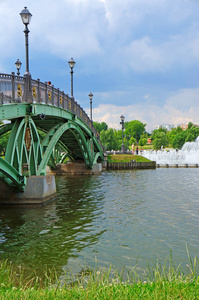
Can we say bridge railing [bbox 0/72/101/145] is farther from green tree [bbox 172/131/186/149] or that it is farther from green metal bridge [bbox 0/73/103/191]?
green tree [bbox 172/131/186/149]

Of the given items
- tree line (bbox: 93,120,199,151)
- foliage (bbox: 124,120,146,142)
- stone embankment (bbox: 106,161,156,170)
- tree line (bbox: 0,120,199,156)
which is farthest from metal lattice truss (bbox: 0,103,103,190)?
foliage (bbox: 124,120,146,142)

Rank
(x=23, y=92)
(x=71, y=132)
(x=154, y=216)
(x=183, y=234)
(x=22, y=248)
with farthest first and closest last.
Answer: (x=71, y=132)
(x=23, y=92)
(x=154, y=216)
(x=183, y=234)
(x=22, y=248)

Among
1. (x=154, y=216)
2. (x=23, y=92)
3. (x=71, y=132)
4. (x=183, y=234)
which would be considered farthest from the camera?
(x=71, y=132)

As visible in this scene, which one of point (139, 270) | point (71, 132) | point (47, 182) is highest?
point (71, 132)

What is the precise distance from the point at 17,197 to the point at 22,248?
27.8 ft

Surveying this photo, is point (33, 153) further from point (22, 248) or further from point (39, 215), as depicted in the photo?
point (22, 248)

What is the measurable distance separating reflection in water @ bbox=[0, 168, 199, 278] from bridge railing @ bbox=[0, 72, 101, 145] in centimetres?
627

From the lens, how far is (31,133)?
68.0 ft

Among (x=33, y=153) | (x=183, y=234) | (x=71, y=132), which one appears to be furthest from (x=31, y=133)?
(x=71, y=132)

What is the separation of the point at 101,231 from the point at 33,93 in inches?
400

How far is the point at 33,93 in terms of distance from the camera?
20969mm

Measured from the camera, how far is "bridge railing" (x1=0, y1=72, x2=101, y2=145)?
17.4 metres

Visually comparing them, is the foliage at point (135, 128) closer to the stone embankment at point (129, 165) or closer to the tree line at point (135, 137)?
the tree line at point (135, 137)

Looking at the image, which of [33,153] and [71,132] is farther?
[71,132]
